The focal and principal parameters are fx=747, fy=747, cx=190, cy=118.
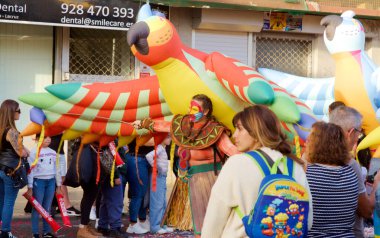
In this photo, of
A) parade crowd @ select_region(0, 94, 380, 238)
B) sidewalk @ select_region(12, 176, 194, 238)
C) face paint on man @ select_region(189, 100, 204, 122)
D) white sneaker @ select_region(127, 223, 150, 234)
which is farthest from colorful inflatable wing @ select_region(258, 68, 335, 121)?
face paint on man @ select_region(189, 100, 204, 122)

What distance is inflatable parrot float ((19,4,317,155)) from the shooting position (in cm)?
642

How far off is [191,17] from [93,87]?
772 cm

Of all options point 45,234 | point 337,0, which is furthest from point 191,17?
point 45,234

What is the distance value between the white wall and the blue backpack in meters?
10.3

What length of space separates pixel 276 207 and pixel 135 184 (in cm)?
619

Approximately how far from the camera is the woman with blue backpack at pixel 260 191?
3934 mm

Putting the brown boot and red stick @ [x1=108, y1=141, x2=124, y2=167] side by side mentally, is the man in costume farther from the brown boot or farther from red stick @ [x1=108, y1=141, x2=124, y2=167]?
the brown boot

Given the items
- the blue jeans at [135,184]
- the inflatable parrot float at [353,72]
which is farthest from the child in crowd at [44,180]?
the inflatable parrot float at [353,72]

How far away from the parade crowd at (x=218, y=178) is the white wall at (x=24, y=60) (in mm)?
3261

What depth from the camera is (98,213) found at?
9914 millimetres

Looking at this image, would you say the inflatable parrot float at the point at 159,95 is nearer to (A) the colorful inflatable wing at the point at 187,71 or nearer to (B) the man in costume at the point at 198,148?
(A) the colorful inflatable wing at the point at 187,71

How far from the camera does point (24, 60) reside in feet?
45.6

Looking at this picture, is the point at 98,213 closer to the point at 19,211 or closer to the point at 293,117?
the point at 19,211

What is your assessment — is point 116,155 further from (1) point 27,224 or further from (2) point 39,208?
(1) point 27,224
